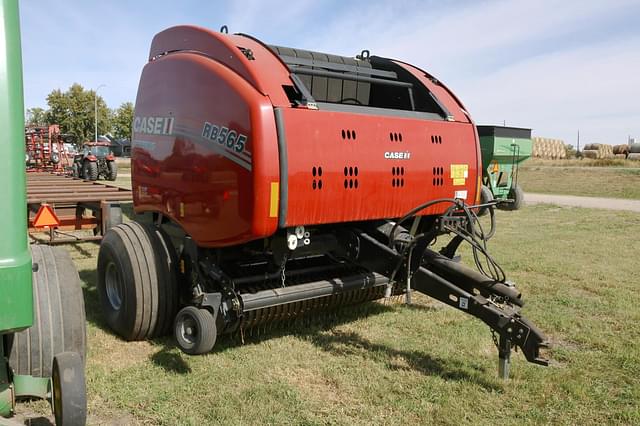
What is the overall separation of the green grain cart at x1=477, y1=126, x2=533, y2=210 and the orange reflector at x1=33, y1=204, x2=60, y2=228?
882 cm

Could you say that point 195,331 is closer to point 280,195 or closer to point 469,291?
point 280,195

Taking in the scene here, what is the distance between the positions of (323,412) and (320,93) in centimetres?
256

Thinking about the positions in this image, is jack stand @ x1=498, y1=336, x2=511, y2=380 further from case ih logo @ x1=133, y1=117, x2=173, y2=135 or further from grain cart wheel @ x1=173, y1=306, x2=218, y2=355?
case ih logo @ x1=133, y1=117, x2=173, y2=135

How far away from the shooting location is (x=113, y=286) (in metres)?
4.60

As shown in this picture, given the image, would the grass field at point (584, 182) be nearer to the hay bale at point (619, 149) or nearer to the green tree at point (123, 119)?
the hay bale at point (619, 149)

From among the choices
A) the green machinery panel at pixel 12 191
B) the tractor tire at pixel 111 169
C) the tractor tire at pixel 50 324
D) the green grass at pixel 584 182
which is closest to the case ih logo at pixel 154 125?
the tractor tire at pixel 50 324

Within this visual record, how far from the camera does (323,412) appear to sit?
3254 mm

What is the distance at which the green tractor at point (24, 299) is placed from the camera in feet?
6.64

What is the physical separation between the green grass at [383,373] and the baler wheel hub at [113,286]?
9.3 inches

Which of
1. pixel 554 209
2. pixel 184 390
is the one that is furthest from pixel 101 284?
pixel 554 209

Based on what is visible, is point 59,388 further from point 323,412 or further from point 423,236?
point 423,236

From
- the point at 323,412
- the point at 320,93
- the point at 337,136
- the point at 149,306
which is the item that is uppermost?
the point at 320,93

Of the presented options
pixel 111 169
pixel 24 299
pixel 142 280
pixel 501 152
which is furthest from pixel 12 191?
pixel 111 169

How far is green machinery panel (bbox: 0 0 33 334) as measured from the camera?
2.01 meters
